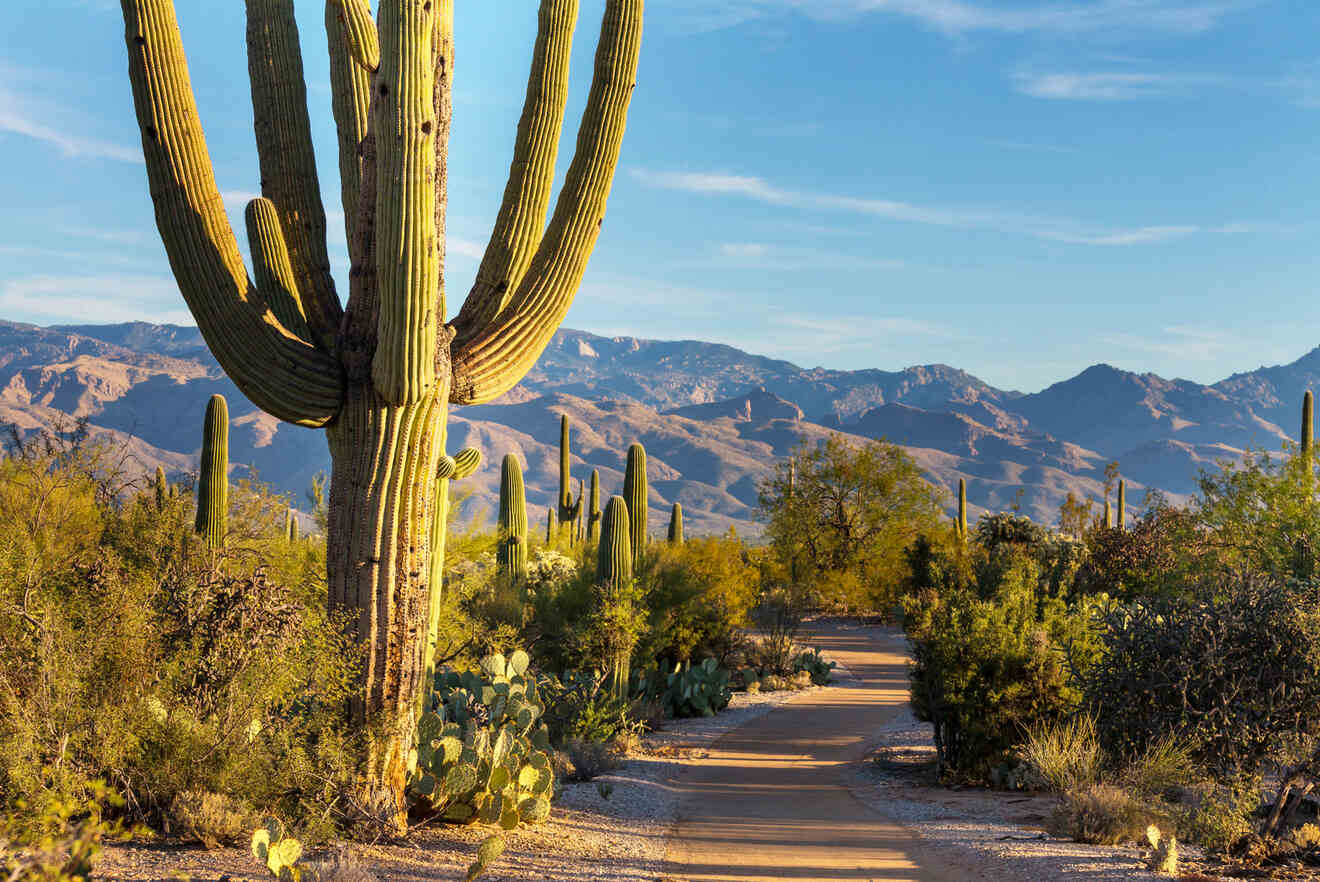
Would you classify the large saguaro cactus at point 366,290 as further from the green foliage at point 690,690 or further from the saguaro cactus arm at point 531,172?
the green foliage at point 690,690

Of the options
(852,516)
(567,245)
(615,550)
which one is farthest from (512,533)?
(852,516)

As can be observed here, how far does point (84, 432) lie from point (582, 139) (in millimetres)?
13125

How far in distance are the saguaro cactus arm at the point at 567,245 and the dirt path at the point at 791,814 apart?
13.9ft

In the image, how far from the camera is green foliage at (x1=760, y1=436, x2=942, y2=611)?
3594cm

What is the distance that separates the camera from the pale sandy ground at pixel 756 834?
309 inches

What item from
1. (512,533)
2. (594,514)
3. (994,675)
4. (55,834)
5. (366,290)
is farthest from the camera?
(594,514)

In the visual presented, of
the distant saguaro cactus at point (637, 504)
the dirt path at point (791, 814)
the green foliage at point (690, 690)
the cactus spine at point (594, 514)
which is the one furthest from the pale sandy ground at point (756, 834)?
the cactus spine at point (594, 514)

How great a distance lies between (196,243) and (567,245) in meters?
2.99

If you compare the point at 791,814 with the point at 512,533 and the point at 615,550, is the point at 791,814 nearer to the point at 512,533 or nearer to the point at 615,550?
the point at 615,550

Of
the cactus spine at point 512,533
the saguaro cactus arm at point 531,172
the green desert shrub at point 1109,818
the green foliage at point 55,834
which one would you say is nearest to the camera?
the green foliage at point 55,834

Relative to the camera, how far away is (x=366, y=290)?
330 inches

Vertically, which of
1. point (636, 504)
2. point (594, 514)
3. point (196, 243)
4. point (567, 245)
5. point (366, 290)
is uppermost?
point (567, 245)

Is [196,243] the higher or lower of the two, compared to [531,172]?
lower

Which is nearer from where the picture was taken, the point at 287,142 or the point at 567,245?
the point at 287,142
